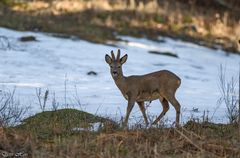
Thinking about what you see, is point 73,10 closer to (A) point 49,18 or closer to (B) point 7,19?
(A) point 49,18

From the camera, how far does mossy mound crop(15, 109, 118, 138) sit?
26.9ft

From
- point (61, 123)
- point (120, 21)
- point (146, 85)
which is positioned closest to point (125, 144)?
point (61, 123)

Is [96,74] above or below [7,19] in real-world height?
below

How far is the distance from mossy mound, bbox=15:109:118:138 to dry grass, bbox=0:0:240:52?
1034cm

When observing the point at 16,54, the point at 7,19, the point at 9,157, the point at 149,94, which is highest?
the point at 7,19

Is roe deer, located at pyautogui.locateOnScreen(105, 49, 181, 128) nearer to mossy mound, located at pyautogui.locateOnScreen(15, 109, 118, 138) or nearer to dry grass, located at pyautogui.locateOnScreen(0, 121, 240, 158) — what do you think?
mossy mound, located at pyautogui.locateOnScreen(15, 109, 118, 138)

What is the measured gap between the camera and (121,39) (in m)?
20.5

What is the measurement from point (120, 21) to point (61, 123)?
15193mm

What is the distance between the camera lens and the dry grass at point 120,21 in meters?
20.9

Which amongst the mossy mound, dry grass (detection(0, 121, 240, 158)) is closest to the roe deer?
the mossy mound

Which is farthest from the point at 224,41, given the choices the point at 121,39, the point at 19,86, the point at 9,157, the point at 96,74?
the point at 9,157

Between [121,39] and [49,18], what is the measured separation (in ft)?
9.98

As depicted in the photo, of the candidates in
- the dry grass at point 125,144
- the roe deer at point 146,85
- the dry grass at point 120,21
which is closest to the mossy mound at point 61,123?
the dry grass at point 125,144

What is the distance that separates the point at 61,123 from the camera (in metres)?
8.72
